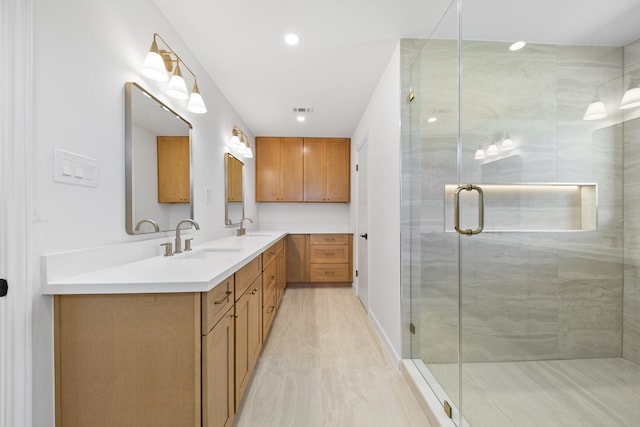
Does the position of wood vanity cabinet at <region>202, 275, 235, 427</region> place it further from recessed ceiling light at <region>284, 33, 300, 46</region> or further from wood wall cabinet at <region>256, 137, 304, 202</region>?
wood wall cabinet at <region>256, 137, 304, 202</region>

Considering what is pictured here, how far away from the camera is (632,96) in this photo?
3.41 ft

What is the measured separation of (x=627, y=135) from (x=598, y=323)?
0.91 m

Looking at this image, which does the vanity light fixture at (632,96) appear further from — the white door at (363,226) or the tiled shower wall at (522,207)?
the white door at (363,226)

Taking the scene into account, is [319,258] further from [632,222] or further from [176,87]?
[632,222]

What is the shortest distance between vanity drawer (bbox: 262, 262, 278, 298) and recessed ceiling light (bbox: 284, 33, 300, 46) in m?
1.76

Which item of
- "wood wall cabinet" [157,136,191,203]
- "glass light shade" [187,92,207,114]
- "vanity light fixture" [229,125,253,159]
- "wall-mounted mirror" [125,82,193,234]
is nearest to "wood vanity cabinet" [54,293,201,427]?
"wall-mounted mirror" [125,82,193,234]

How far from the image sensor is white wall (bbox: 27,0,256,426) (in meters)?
0.92

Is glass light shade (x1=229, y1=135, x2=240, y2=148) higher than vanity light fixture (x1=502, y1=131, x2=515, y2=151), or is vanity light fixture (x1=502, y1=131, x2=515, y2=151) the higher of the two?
glass light shade (x1=229, y1=135, x2=240, y2=148)

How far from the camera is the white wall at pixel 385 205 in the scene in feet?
6.59

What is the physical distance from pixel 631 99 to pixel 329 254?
335 centimetres

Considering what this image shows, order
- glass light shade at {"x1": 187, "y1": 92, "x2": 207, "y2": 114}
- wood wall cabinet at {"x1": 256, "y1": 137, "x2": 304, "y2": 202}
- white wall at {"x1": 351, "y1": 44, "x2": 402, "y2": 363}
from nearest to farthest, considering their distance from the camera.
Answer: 1. glass light shade at {"x1": 187, "y1": 92, "x2": 207, "y2": 114}
2. white wall at {"x1": 351, "y1": 44, "x2": 402, "y2": 363}
3. wood wall cabinet at {"x1": 256, "y1": 137, "x2": 304, "y2": 202}

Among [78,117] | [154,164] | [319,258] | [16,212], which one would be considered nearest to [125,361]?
[16,212]

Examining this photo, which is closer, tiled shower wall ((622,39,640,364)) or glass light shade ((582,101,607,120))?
tiled shower wall ((622,39,640,364))

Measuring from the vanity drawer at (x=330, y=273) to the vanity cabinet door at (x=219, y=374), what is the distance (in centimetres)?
270
